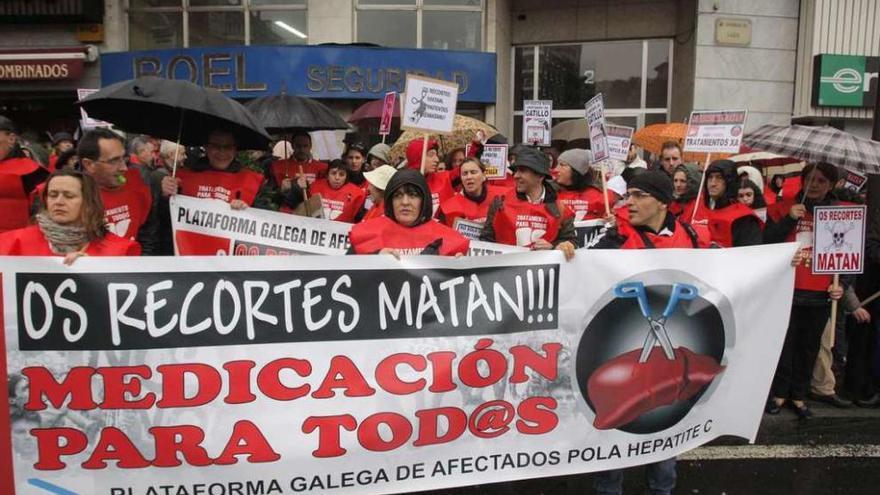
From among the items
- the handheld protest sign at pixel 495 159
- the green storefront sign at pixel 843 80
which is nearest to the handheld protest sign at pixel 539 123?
the handheld protest sign at pixel 495 159

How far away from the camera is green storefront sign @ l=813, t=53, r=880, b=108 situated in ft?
44.2

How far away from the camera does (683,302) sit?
11.2 ft

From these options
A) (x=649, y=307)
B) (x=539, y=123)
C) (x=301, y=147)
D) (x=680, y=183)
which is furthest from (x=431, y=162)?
(x=649, y=307)

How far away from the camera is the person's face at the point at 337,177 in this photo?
6.96m

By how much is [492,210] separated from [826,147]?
7.35 ft

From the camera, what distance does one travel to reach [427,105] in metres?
5.30

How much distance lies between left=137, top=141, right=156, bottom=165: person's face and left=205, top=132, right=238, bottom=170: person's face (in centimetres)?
254

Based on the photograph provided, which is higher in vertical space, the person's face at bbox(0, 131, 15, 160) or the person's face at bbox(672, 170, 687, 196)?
the person's face at bbox(0, 131, 15, 160)

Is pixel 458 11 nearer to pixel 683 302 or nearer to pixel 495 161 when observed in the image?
pixel 495 161

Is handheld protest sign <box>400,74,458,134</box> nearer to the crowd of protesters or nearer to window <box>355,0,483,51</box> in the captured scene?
the crowd of protesters

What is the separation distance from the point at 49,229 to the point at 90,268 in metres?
0.29

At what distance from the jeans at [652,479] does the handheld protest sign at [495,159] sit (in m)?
4.04

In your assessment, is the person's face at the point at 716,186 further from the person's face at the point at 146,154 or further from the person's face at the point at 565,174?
the person's face at the point at 146,154

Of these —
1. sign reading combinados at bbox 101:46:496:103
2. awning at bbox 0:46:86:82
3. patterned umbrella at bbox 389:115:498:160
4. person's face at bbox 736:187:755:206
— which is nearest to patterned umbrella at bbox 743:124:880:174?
person's face at bbox 736:187:755:206
